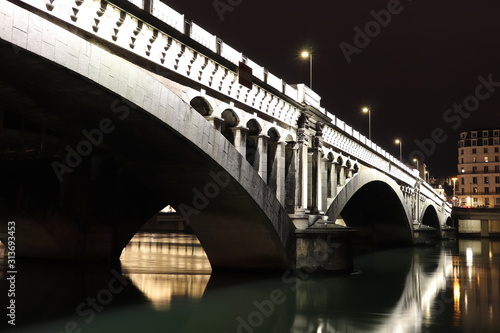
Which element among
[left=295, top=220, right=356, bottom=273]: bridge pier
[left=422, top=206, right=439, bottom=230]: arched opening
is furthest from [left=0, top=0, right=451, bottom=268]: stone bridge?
[left=422, top=206, right=439, bottom=230]: arched opening

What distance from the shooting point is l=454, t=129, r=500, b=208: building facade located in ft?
465

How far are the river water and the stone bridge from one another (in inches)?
88.0

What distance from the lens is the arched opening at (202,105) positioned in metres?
20.7

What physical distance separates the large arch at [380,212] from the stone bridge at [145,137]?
17953 mm

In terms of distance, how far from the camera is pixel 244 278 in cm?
2552

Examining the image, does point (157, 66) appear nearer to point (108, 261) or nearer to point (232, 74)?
point (232, 74)

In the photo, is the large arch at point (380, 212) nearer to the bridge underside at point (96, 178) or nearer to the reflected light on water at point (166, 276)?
the reflected light on water at point (166, 276)

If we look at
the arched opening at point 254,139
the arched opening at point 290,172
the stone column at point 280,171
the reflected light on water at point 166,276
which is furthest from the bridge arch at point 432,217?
the arched opening at point 254,139

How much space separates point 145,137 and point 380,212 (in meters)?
48.2

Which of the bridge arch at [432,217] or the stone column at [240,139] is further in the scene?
the bridge arch at [432,217]

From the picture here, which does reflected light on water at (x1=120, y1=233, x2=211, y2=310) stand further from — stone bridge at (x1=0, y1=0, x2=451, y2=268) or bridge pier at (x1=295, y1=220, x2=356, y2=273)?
bridge pier at (x1=295, y1=220, x2=356, y2=273)

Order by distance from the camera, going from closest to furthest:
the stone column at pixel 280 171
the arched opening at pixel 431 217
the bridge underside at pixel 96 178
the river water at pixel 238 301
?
the river water at pixel 238 301 → the bridge underside at pixel 96 178 → the stone column at pixel 280 171 → the arched opening at pixel 431 217

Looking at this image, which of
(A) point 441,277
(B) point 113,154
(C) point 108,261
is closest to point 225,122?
(B) point 113,154

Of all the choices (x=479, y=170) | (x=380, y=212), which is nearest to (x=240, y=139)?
(x=380, y=212)
